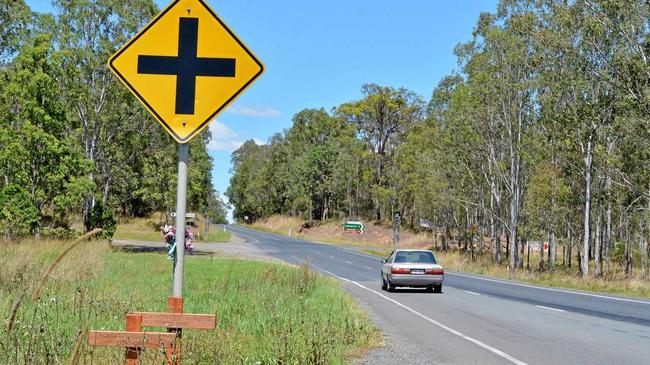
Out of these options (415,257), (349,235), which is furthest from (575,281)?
(349,235)

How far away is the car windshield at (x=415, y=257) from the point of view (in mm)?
23716

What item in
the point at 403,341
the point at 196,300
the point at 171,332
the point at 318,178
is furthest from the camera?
the point at 318,178

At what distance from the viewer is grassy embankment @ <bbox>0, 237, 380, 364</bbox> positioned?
5992 mm

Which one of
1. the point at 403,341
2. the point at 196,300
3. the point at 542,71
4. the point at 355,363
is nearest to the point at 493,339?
the point at 403,341

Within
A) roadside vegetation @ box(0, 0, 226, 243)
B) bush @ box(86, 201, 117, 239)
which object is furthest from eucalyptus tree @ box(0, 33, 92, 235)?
bush @ box(86, 201, 117, 239)

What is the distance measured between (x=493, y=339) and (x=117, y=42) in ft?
115

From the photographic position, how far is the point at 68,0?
40.9 meters

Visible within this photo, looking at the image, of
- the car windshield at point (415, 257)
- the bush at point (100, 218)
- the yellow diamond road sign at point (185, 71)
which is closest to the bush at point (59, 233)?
the bush at point (100, 218)

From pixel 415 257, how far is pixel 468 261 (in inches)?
930

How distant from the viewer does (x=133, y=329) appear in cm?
398

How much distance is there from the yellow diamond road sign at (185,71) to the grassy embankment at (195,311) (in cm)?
150

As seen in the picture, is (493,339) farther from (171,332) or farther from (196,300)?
(171,332)

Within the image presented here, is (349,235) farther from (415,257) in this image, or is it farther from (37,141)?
(415,257)

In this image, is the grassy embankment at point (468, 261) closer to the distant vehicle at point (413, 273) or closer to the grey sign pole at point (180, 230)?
the distant vehicle at point (413, 273)
